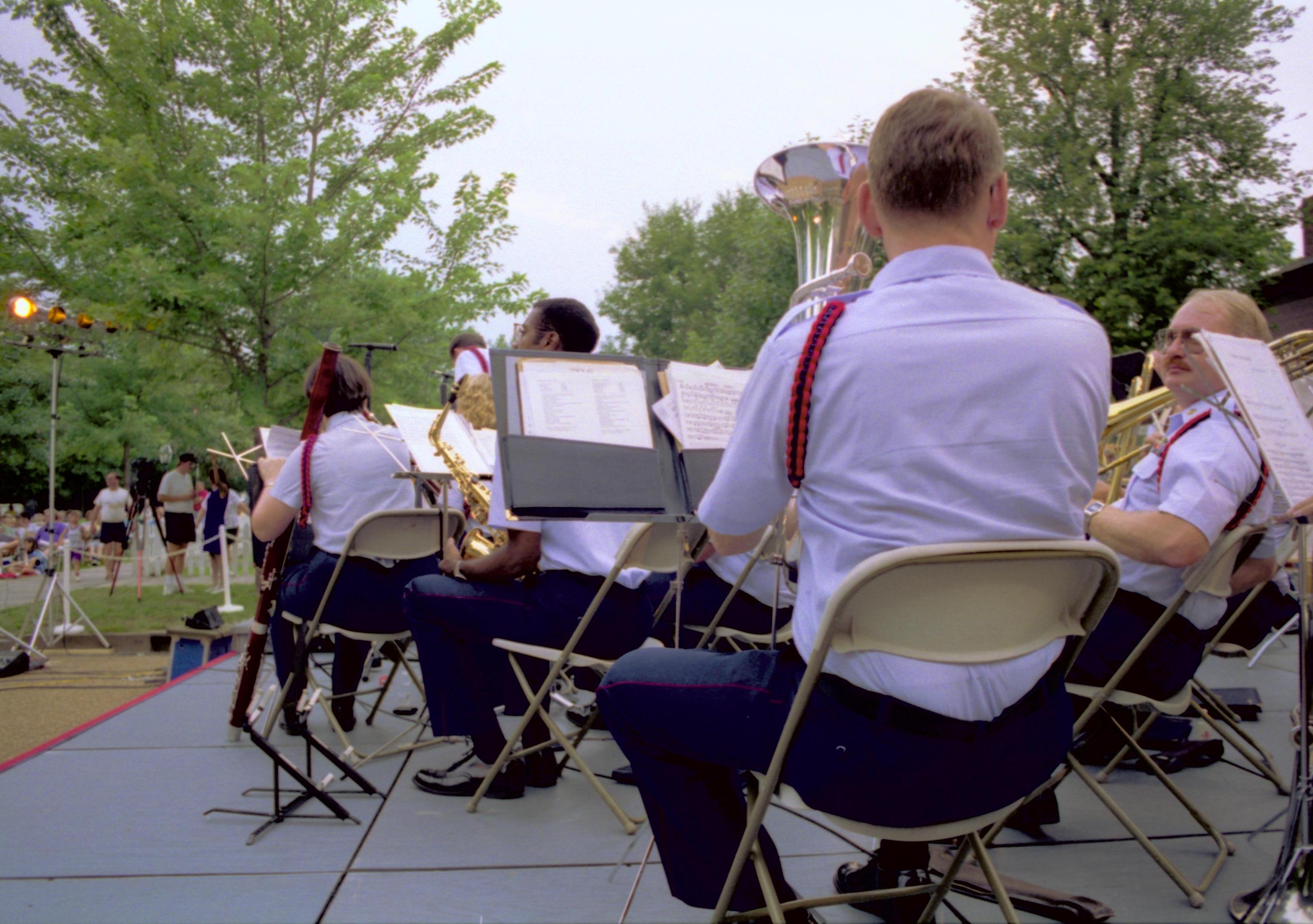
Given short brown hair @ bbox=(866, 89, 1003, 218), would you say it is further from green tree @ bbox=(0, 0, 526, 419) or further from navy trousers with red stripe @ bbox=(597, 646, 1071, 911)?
green tree @ bbox=(0, 0, 526, 419)

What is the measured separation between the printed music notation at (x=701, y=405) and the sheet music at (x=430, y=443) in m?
1.27

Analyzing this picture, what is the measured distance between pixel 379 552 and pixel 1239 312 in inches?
110

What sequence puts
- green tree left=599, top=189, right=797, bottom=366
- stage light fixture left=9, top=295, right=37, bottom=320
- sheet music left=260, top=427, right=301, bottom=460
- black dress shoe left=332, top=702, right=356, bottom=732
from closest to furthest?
black dress shoe left=332, top=702, right=356, bottom=732 → sheet music left=260, top=427, right=301, bottom=460 → stage light fixture left=9, top=295, right=37, bottom=320 → green tree left=599, top=189, right=797, bottom=366

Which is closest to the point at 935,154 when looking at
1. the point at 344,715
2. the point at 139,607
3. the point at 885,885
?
the point at 885,885

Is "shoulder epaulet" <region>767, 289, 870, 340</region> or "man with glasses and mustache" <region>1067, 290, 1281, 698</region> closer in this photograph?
"shoulder epaulet" <region>767, 289, 870, 340</region>

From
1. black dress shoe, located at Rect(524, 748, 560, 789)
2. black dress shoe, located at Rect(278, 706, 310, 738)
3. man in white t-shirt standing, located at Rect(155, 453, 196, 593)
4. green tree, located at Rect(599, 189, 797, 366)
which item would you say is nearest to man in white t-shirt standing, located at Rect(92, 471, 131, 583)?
man in white t-shirt standing, located at Rect(155, 453, 196, 593)

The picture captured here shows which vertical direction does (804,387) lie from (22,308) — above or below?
below

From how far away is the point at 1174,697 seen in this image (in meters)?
2.38

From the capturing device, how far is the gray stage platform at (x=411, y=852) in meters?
2.28

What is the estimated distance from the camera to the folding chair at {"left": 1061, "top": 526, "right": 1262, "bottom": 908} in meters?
2.19

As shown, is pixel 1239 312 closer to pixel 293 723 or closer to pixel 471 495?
pixel 471 495

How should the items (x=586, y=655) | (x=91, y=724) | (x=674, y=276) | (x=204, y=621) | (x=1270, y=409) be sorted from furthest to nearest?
(x=674, y=276) < (x=204, y=621) < (x=91, y=724) < (x=586, y=655) < (x=1270, y=409)

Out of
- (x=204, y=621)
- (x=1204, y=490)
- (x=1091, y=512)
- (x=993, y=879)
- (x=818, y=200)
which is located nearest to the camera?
(x=993, y=879)

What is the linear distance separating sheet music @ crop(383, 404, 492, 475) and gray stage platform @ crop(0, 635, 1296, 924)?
1094 mm
